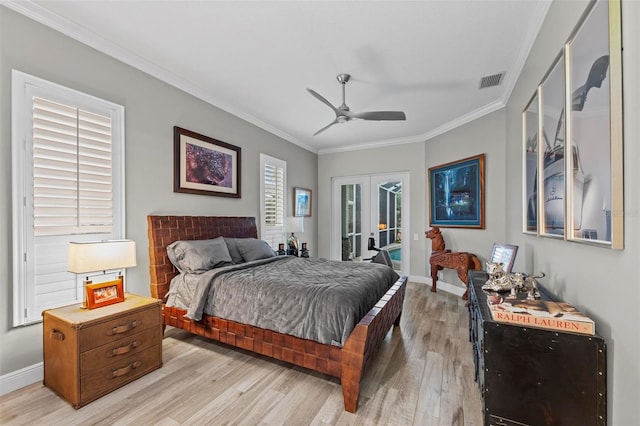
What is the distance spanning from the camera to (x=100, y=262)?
2053mm

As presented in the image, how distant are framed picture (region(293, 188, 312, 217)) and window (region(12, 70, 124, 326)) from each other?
3.25m

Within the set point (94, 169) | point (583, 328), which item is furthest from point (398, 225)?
point (94, 169)

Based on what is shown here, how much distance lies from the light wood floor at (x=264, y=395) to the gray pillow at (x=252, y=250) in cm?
109

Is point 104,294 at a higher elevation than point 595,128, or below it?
below

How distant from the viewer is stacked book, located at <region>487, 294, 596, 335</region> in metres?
1.17

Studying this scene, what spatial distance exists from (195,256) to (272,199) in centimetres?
222

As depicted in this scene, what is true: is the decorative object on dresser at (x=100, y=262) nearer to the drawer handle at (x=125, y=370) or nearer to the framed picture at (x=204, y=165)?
the drawer handle at (x=125, y=370)

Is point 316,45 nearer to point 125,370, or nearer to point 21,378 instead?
point 125,370

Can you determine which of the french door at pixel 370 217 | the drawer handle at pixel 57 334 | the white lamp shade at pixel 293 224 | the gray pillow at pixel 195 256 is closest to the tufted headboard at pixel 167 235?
the gray pillow at pixel 195 256

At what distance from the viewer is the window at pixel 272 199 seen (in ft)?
15.3

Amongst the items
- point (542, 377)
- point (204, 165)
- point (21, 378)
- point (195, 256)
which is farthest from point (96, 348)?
point (542, 377)

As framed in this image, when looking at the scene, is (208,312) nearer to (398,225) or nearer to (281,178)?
(281,178)

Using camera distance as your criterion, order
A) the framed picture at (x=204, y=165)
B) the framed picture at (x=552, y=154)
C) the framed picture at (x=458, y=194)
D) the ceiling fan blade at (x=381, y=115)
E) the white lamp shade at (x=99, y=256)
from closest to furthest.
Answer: the framed picture at (x=552, y=154) → the white lamp shade at (x=99, y=256) → the ceiling fan blade at (x=381, y=115) → the framed picture at (x=204, y=165) → the framed picture at (x=458, y=194)

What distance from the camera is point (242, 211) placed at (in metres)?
4.26
